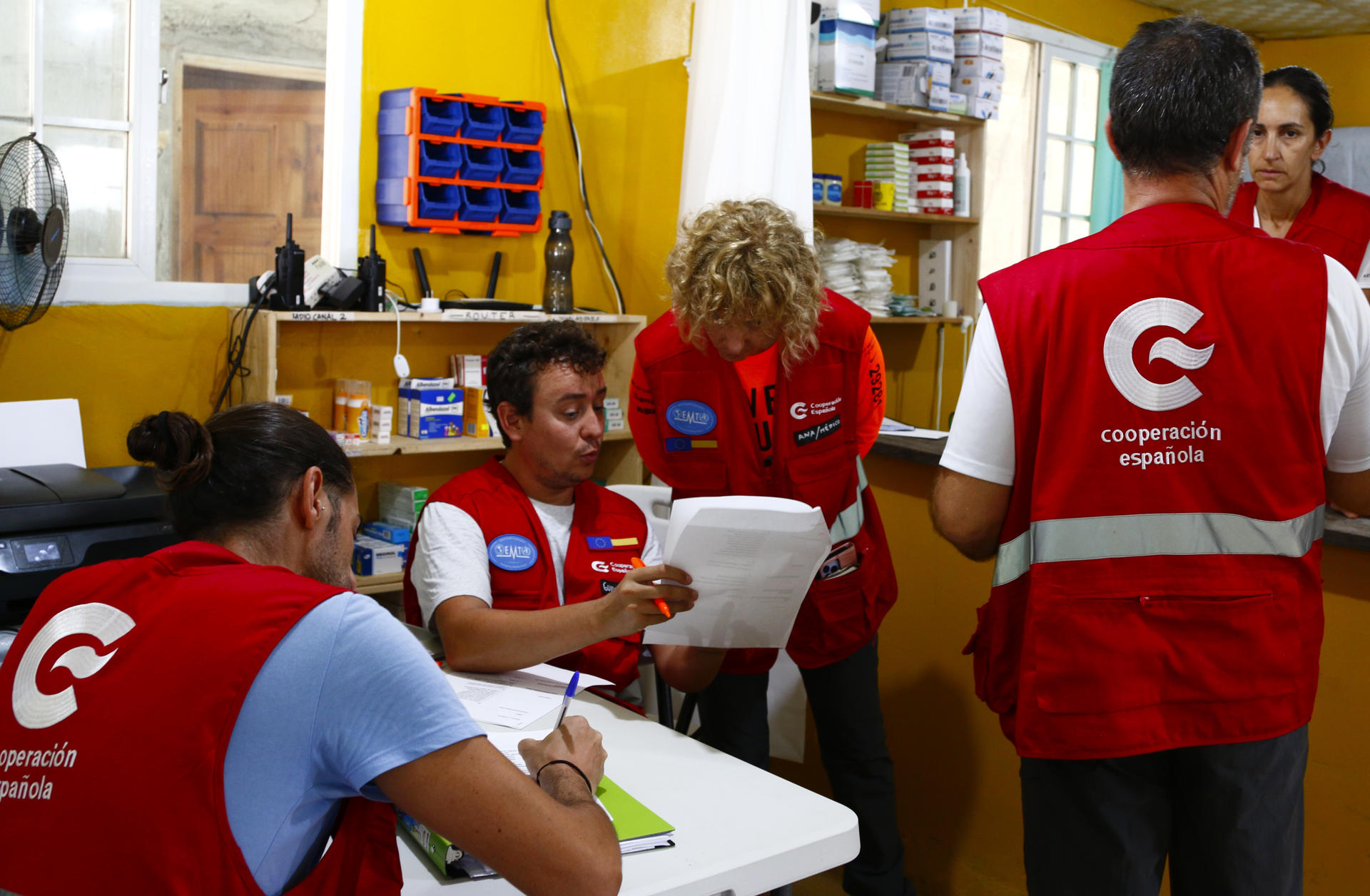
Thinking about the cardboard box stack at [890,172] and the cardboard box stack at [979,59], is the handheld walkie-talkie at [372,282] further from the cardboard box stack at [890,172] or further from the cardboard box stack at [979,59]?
the cardboard box stack at [979,59]

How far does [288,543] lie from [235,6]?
509cm

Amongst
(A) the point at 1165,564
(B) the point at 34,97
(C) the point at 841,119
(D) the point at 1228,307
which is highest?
(C) the point at 841,119

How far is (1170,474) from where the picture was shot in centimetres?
136

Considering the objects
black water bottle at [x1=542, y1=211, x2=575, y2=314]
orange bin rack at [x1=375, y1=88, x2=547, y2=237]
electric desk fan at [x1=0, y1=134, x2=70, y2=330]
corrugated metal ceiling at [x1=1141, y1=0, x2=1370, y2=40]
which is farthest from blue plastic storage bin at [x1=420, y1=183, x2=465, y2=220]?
corrugated metal ceiling at [x1=1141, y1=0, x2=1370, y2=40]

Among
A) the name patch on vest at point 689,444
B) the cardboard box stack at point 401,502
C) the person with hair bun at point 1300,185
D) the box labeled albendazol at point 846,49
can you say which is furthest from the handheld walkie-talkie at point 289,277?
the person with hair bun at point 1300,185

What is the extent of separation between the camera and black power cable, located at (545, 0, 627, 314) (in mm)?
3916

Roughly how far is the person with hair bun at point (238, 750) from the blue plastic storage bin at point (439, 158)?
102 inches

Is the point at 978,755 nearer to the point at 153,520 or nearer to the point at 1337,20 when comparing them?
the point at 153,520

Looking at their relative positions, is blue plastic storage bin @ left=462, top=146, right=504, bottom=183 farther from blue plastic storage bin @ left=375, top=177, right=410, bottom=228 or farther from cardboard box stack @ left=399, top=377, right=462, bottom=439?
cardboard box stack @ left=399, top=377, right=462, bottom=439

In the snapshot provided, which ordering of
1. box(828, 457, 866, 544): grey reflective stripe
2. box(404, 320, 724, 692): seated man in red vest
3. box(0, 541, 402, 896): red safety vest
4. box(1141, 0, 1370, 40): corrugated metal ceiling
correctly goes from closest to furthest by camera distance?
box(0, 541, 402, 896): red safety vest
box(404, 320, 724, 692): seated man in red vest
box(828, 457, 866, 544): grey reflective stripe
box(1141, 0, 1370, 40): corrugated metal ceiling

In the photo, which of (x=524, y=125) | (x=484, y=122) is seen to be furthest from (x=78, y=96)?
(x=524, y=125)

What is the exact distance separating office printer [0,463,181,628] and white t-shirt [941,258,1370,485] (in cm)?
132

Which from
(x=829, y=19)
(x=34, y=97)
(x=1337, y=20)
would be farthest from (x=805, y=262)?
(x=1337, y=20)

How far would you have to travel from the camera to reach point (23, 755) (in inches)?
39.3
